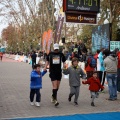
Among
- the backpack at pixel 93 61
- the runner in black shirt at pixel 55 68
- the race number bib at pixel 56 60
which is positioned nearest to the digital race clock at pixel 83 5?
the backpack at pixel 93 61

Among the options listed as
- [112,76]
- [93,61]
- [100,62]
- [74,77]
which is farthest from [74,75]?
[93,61]

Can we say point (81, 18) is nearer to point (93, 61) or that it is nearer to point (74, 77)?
point (93, 61)

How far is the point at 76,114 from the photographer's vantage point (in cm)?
791

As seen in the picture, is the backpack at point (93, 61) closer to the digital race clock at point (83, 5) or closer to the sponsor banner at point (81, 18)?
the sponsor banner at point (81, 18)

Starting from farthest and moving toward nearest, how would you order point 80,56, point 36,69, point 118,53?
1. point 80,56
2. point 118,53
3. point 36,69

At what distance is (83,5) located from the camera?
1194 centimetres

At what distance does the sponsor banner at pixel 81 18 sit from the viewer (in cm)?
1213

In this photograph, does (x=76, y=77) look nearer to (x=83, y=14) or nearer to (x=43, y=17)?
(x=83, y=14)

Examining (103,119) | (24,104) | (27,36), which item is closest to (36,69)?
(24,104)

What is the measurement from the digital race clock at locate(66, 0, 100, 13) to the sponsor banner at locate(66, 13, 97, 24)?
1.00 ft

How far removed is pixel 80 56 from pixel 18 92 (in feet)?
25.7

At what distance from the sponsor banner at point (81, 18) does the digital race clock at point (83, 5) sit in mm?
306

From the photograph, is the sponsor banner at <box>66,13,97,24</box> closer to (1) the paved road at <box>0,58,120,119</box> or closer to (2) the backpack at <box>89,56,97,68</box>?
(2) the backpack at <box>89,56,97,68</box>

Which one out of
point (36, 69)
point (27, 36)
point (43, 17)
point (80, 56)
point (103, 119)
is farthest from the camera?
point (27, 36)
